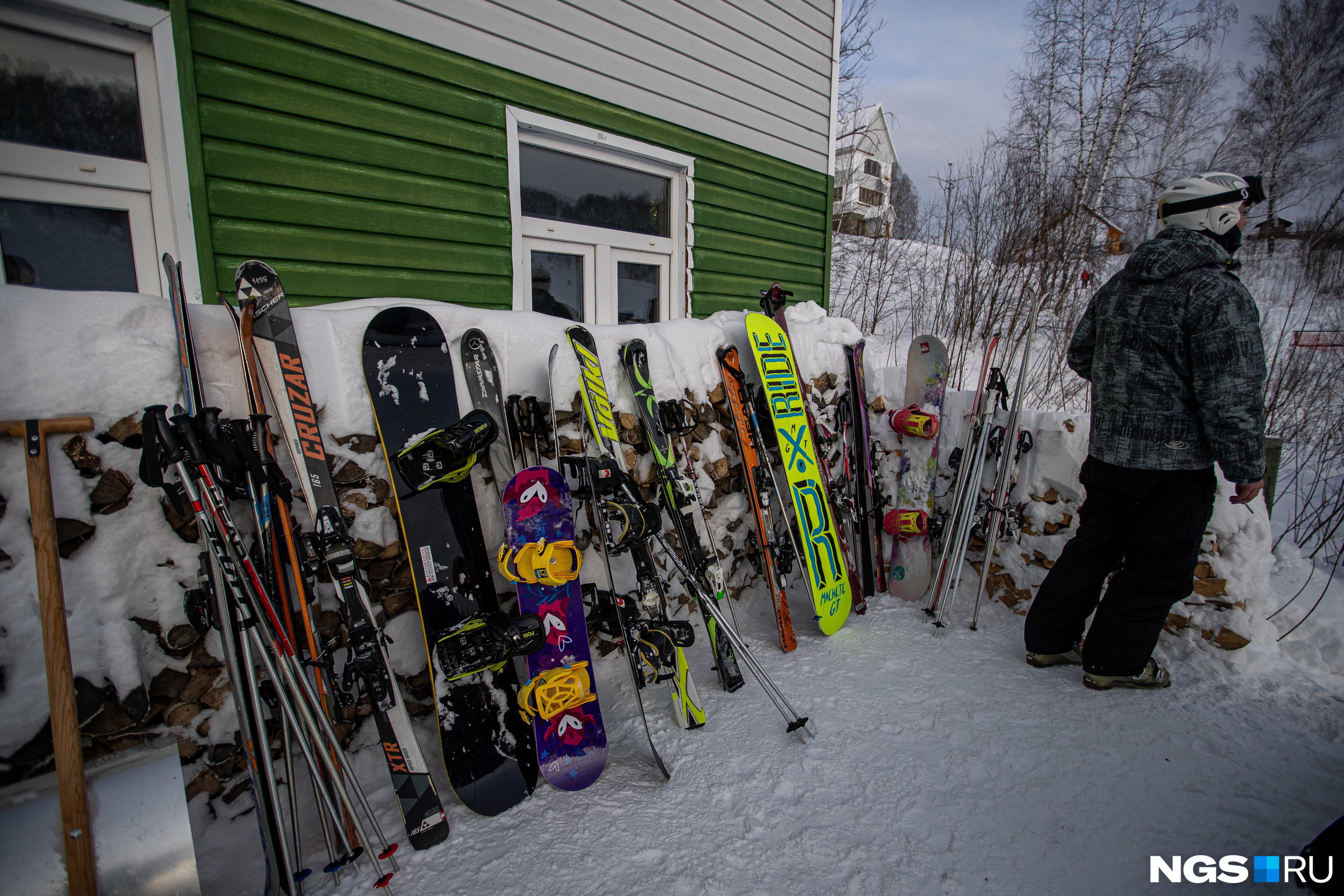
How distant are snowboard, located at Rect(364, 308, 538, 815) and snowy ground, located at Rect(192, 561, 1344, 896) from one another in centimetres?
12

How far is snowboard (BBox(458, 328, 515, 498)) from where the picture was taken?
6.22ft

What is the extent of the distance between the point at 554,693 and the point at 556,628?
0.67 feet

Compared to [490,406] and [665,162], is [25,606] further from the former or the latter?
[665,162]

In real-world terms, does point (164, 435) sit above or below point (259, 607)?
above

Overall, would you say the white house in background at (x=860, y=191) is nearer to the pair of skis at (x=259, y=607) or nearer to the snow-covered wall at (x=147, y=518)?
the snow-covered wall at (x=147, y=518)

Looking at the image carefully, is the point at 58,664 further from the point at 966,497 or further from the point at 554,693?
the point at 966,497

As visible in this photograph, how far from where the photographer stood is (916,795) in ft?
5.25

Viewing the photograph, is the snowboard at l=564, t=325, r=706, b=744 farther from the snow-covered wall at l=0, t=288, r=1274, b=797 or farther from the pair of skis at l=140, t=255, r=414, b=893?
the pair of skis at l=140, t=255, r=414, b=893

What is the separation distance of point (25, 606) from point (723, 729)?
1.92 m

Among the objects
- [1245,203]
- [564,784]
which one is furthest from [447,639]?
[1245,203]

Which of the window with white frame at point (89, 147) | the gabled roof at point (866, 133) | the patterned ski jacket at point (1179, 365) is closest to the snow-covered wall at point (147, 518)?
the patterned ski jacket at point (1179, 365)

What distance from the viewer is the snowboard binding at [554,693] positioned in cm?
163

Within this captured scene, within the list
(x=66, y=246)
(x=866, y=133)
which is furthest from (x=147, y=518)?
(x=866, y=133)

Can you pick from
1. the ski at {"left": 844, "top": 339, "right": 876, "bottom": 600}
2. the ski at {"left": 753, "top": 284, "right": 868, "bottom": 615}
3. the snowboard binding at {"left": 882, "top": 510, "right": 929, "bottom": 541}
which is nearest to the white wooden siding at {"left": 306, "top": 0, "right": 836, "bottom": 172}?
the ski at {"left": 753, "top": 284, "right": 868, "bottom": 615}
